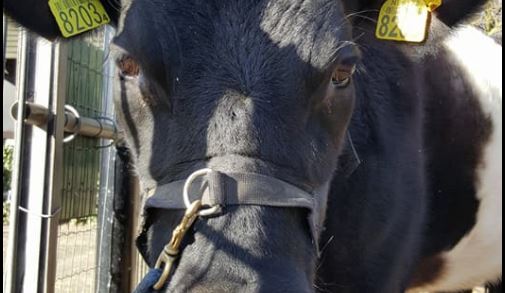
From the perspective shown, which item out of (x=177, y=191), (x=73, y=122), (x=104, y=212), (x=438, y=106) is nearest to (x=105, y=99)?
(x=104, y=212)

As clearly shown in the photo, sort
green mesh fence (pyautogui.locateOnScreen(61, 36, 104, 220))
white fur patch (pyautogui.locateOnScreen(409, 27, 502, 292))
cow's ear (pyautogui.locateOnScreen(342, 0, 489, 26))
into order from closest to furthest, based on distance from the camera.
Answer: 1. cow's ear (pyautogui.locateOnScreen(342, 0, 489, 26))
2. green mesh fence (pyautogui.locateOnScreen(61, 36, 104, 220))
3. white fur patch (pyautogui.locateOnScreen(409, 27, 502, 292))

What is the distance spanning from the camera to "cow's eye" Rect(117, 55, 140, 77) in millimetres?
3305

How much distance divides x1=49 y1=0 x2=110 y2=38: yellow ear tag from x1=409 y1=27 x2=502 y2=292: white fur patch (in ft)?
8.19

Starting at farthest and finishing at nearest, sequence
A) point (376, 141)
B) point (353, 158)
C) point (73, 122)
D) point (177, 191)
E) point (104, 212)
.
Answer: point (104, 212) < point (73, 122) < point (376, 141) < point (353, 158) < point (177, 191)

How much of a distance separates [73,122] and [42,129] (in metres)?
0.50

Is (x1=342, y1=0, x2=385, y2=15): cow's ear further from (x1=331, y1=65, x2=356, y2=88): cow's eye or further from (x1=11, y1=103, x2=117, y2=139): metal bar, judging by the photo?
(x1=11, y1=103, x2=117, y2=139): metal bar

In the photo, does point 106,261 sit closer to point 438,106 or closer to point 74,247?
point 74,247

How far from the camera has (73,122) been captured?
15.5ft

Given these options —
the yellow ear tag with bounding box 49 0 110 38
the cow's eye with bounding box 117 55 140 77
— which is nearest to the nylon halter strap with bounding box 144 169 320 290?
the cow's eye with bounding box 117 55 140 77

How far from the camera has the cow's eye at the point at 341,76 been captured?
3.39m

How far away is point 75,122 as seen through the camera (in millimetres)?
4781

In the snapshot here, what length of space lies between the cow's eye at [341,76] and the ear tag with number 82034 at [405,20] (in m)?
0.55

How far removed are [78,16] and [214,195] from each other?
140 cm

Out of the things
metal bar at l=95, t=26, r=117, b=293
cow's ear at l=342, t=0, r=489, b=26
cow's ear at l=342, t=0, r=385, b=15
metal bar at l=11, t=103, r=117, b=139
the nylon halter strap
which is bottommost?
metal bar at l=95, t=26, r=117, b=293
